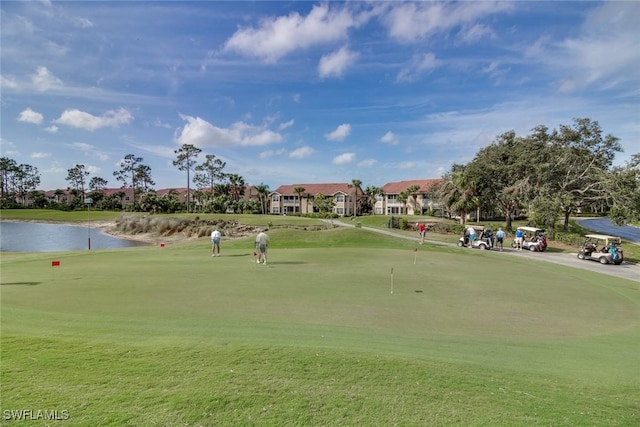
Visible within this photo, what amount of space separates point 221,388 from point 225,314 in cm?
502

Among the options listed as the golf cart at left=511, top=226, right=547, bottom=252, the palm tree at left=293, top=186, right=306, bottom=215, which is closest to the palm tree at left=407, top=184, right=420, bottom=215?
the palm tree at left=293, top=186, right=306, bottom=215

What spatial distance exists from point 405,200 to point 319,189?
25283mm

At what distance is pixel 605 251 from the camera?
27.2 m

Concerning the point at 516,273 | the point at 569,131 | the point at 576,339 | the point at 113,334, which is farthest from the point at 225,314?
the point at 569,131

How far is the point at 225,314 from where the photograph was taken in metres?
10.5

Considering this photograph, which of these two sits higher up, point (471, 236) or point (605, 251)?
point (471, 236)

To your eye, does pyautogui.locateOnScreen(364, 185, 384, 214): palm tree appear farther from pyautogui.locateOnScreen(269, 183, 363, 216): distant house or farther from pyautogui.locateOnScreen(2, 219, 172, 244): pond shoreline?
pyautogui.locateOnScreen(2, 219, 172, 244): pond shoreline

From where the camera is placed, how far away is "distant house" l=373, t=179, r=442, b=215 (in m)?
96.7

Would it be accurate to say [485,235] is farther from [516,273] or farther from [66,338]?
[66,338]

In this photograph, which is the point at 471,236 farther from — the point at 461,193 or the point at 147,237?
the point at 147,237

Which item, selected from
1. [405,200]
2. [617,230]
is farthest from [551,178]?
[405,200]

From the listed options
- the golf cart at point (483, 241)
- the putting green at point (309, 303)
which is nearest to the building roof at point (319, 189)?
the golf cart at point (483, 241)

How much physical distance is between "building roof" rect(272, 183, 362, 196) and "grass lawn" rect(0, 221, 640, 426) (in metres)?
91.2

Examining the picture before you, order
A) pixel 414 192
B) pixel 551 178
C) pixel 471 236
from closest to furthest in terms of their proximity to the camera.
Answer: pixel 471 236, pixel 551 178, pixel 414 192
